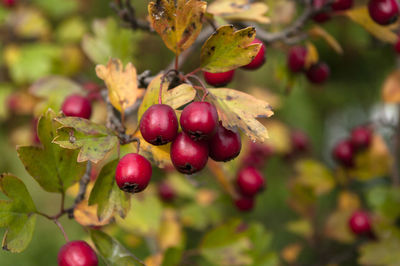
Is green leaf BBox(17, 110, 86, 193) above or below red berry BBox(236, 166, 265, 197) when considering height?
above

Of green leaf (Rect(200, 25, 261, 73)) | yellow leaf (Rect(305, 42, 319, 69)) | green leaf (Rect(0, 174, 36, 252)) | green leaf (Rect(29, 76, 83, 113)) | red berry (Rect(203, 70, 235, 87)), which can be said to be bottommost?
green leaf (Rect(29, 76, 83, 113))

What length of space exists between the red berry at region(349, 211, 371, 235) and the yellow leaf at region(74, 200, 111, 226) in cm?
111

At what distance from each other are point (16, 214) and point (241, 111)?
20.8 inches

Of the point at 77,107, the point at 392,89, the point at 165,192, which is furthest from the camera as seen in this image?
the point at 165,192

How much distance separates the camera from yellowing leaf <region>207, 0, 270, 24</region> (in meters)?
1.13

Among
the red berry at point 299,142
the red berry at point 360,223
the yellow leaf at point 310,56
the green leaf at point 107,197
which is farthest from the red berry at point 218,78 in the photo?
the red berry at point 299,142

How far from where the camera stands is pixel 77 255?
864 mm

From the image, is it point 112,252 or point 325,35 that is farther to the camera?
point 325,35

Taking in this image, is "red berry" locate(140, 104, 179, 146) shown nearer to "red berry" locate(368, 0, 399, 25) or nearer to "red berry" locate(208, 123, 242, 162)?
"red berry" locate(208, 123, 242, 162)

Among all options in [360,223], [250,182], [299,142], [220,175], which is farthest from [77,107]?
[299,142]

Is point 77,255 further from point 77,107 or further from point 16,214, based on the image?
point 77,107

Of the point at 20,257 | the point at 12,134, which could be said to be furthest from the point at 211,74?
the point at 20,257

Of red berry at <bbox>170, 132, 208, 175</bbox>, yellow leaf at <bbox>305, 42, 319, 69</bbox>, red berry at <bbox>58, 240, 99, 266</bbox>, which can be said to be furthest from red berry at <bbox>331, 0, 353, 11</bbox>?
red berry at <bbox>58, 240, 99, 266</bbox>

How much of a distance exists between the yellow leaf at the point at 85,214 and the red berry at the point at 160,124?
0.90ft
